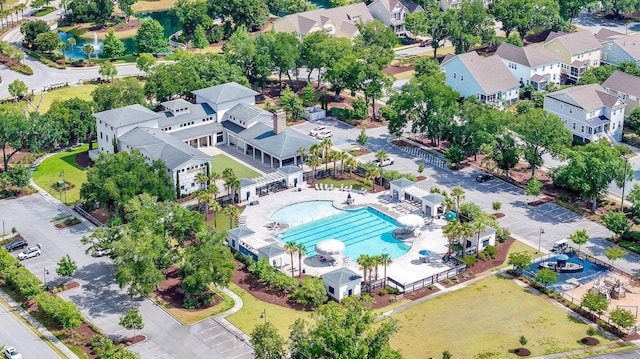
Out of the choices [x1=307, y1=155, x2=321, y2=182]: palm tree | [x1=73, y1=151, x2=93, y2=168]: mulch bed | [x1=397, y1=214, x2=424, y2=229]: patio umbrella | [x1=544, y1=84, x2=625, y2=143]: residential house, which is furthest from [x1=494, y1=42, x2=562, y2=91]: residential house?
[x1=73, y1=151, x2=93, y2=168]: mulch bed

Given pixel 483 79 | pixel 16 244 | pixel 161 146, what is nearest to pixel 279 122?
pixel 161 146

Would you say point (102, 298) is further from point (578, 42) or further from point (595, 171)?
point (578, 42)

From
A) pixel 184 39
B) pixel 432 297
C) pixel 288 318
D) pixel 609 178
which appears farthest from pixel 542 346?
pixel 184 39

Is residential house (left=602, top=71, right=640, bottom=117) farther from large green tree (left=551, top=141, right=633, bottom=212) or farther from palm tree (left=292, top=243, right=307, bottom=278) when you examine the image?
palm tree (left=292, top=243, right=307, bottom=278)

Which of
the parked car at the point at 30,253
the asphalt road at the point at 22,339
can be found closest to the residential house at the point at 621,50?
the parked car at the point at 30,253

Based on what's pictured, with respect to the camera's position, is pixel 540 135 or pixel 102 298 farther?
pixel 540 135

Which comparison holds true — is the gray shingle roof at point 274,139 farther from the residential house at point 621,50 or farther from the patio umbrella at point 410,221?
the residential house at point 621,50
